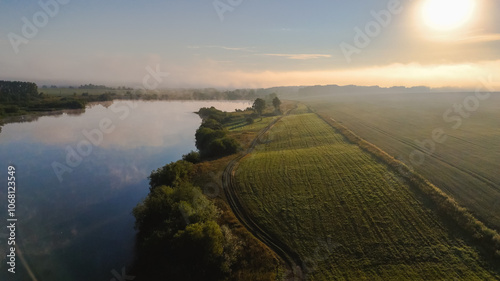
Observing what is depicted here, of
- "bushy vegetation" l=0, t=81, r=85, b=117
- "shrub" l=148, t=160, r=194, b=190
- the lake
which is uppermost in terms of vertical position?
"bushy vegetation" l=0, t=81, r=85, b=117

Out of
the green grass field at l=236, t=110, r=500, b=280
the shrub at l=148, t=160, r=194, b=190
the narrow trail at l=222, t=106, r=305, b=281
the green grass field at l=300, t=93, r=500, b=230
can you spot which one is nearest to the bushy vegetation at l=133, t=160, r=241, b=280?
the narrow trail at l=222, t=106, r=305, b=281

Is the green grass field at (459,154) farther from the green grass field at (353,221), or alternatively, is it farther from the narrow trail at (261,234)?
the narrow trail at (261,234)

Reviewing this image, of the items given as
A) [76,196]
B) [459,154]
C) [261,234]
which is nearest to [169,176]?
[76,196]

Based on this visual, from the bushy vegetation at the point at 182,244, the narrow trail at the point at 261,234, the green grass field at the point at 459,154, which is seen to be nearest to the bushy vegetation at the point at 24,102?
the narrow trail at the point at 261,234

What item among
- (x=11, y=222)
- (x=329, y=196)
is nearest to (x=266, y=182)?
(x=329, y=196)

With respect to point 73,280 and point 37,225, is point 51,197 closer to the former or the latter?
point 37,225

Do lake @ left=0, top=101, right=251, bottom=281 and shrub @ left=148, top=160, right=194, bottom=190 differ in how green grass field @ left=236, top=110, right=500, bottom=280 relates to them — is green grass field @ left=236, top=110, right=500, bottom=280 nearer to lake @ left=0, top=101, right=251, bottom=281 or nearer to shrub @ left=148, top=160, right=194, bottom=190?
shrub @ left=148, top=160, right=194, bottom=190
